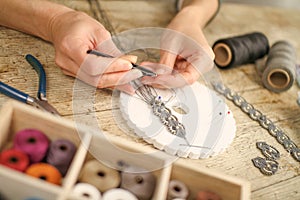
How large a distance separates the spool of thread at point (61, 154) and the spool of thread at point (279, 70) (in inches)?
26.1

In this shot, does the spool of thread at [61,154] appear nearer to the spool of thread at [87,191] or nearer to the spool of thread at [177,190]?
the spool of thread at [87,191]

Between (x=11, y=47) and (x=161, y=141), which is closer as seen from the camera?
(x=161, y=141)

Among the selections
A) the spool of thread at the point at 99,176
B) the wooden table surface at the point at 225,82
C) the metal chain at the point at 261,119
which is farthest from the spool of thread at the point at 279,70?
the spool of thread at the point at 99,176

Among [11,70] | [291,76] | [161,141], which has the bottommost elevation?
[161,141]

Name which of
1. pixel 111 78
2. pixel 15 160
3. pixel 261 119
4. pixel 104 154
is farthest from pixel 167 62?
pixel 15 160

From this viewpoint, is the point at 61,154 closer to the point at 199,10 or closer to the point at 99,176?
the point at 99,176

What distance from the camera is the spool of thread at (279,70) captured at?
3.75 ft

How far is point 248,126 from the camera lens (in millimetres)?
1029

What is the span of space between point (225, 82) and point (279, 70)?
0.15 metres

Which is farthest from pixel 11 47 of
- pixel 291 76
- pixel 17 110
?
pixel 291 76

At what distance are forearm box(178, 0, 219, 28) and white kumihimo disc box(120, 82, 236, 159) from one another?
26 cm

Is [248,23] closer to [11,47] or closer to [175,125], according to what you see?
[175,125]

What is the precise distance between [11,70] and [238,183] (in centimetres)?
59

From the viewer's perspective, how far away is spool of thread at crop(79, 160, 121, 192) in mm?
712
